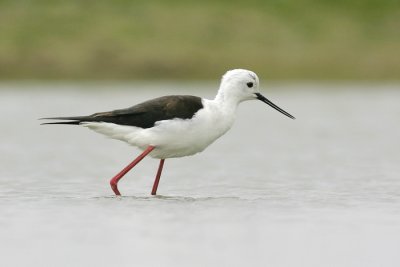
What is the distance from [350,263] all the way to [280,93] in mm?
27943

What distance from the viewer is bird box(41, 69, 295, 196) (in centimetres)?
1173

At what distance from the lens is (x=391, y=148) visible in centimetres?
1781

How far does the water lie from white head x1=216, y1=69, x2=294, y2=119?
1.09 meters

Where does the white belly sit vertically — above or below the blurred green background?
below

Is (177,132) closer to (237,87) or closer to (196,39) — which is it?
(237,87)

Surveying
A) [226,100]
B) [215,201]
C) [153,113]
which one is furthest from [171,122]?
[215,201]

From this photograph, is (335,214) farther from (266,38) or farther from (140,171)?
(266,38)

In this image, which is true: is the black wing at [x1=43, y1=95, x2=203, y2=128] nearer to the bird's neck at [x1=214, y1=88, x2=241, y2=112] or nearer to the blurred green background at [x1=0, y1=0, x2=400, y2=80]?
the bird's neck at [x1=214, y1=88, x2=241, y2=112]

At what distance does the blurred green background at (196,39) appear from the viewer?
4247cm

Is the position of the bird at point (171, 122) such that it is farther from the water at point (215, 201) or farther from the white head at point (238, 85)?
the water at point (215, 201)

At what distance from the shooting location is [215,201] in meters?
11.4

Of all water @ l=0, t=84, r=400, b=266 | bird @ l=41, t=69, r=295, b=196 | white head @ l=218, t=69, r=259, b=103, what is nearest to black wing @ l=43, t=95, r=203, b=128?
bird @ l=41, t=69, r=295, b=196

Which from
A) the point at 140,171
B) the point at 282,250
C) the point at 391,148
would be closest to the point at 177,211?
the point at 282,250

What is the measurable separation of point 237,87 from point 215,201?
1586 mm
